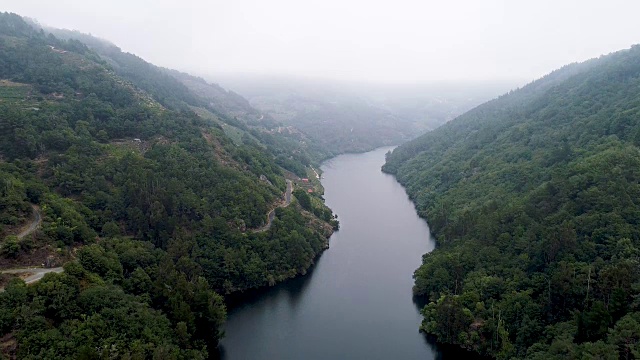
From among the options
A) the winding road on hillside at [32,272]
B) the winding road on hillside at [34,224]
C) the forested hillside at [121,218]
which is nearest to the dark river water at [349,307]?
the forested hillside at [121,218]

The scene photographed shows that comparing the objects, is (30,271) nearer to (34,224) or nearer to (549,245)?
(34,224)

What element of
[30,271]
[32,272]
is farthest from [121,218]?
[32,272]

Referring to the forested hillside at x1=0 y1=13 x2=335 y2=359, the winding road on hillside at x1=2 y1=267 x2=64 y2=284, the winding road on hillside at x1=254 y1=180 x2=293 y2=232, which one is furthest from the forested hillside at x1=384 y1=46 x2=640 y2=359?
the winding road on hillside at x1=2 y1=267 x2=64 y2=284

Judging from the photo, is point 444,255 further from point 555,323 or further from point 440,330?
point 555,323

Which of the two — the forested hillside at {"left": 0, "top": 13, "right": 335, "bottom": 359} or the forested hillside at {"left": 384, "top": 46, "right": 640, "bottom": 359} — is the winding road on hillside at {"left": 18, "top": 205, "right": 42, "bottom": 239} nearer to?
the forested hillside at {"left": 0, "top": 13, "right": 335, "bottom": 359}

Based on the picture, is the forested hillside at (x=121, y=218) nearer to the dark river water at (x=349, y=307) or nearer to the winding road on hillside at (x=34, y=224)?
the winding road on hillside at (x=34, y=224)
